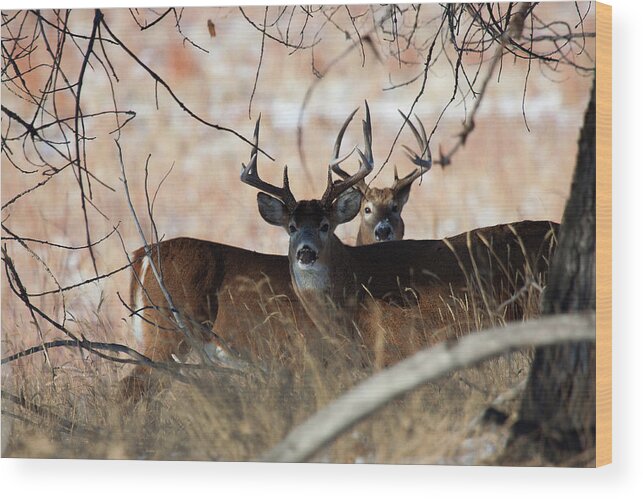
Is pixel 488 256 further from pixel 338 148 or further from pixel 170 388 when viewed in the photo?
pixel 170 388

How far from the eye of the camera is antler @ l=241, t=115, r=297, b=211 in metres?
6.14

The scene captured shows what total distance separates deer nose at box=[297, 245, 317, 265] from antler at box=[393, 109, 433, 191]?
1.74 feet

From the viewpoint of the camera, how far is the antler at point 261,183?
614 centimetres

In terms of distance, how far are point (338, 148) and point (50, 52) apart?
4.52ft

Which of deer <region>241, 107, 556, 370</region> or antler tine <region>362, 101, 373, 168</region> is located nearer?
antler tine <region>362, 101, 373, 168</region>

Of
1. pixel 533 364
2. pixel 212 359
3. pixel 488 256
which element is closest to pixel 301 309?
pixel 212 359

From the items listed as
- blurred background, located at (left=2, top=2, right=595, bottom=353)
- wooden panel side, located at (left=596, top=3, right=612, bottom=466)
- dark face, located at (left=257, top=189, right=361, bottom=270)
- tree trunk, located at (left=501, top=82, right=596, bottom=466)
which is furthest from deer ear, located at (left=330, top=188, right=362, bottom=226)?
wooden panel side, located at (left=596, top=3, right=612, bottom=466)

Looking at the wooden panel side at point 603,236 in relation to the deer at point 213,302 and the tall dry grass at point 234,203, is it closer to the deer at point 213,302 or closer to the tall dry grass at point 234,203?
the tall dry grass at point 234,203

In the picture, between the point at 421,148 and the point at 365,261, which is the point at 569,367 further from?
the point at 365,261

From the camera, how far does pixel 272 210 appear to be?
20.7 feet

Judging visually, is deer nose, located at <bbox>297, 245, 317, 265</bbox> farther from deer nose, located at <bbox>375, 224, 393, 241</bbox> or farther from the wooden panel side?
the wooden panel side

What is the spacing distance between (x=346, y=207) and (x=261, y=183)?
1.61ft

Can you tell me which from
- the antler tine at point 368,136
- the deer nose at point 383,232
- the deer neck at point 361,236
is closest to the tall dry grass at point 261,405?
the antler tine at point 368,136

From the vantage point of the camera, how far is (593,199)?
5.61 meters
